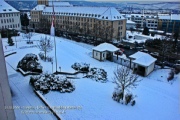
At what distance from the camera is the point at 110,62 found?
23734 millimetres

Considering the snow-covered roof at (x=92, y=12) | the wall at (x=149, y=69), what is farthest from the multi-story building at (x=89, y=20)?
the wall at (x=149, y=69)

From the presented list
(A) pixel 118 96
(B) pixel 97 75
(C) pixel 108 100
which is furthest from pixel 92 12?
(C) pixel 108 100

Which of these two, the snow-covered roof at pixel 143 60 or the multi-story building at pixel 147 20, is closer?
the snow-covered roof at pixel 143 60

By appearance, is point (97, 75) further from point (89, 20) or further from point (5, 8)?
point (5, 8)

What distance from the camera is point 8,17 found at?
44.1 meters

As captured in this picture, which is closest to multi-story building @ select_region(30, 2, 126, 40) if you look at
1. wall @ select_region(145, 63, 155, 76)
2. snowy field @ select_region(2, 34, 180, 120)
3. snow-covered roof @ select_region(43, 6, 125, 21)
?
snow-covered roof @ select_region(43, 6, 125, 21)

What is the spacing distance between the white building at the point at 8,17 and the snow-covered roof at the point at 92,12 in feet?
49.6

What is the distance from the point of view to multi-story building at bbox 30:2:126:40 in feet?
140

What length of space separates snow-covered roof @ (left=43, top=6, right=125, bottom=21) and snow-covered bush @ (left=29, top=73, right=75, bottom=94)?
A: 32414mm

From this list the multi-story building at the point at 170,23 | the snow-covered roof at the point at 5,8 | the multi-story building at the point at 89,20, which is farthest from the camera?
the multi-story building at the point at 170,23

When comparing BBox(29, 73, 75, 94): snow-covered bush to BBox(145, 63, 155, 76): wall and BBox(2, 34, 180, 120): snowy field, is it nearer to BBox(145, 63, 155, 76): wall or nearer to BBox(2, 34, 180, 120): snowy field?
BBox(2, 34, 180, 120): snowy field

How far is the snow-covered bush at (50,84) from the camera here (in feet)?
39.4

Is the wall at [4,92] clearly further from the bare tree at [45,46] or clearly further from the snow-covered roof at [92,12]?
the snow-covered roof at [92,12]

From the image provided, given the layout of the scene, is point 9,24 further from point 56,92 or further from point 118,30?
point 56,92
